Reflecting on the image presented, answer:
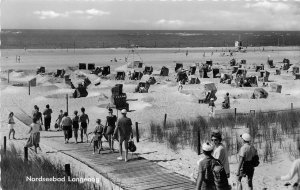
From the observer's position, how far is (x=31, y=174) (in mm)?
10008

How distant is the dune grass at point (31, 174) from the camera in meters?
9.21

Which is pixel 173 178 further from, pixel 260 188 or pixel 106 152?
pixel 106 152

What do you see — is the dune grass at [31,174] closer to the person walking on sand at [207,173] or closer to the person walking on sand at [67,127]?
the person walking on sand at [67,127]

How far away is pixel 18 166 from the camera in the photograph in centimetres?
1065

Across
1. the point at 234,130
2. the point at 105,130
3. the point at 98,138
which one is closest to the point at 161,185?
the point at 98,138

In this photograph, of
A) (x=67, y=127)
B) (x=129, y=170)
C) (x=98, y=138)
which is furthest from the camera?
(x=67, y=127)

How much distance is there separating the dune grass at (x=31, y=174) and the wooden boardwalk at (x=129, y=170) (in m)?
0.81

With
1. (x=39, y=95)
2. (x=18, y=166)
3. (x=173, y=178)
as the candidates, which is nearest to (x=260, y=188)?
(x=173, y=178)

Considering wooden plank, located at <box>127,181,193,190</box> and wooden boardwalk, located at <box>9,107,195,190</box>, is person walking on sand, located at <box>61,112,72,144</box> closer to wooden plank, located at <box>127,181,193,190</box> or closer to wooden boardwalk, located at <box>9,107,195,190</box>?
wooden boardwalk, located at <box>9,107,195,190</box>

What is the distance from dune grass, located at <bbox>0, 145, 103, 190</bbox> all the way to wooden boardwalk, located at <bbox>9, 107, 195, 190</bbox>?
0.81m

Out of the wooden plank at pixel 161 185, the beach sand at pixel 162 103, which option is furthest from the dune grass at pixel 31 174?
the beach sand at pixel 162 103

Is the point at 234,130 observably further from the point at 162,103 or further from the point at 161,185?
the point at 162,103

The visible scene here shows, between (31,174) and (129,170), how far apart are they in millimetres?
2327

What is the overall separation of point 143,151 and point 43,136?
177 inches
